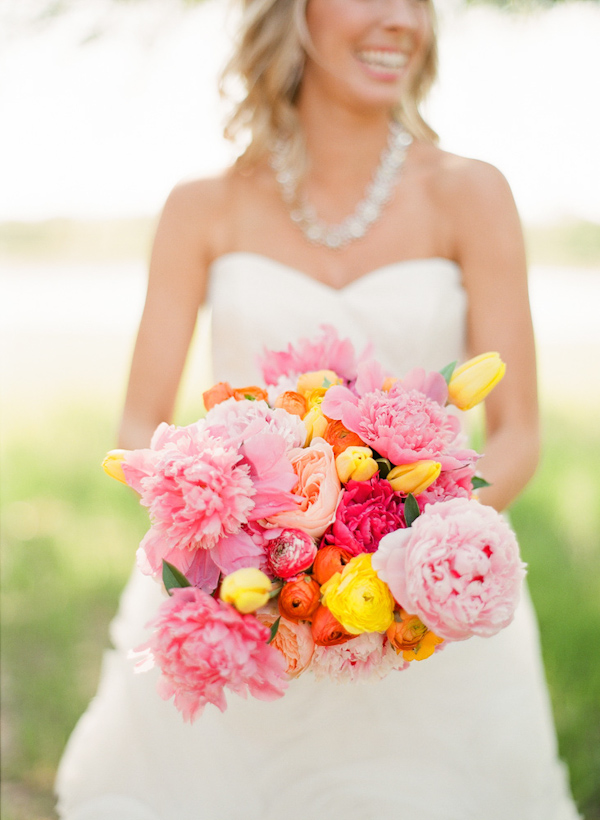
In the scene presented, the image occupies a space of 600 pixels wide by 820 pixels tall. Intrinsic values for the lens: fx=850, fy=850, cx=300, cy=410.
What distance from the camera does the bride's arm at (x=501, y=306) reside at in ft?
8.59

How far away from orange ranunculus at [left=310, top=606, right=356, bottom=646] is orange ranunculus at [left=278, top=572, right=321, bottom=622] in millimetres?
18

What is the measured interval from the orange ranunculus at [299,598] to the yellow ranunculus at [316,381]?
459 millimetres

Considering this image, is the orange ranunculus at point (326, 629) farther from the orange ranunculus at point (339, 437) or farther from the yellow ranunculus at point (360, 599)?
the orange ranunculus at point (339, 437)

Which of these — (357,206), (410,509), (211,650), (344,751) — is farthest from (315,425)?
(357,206)

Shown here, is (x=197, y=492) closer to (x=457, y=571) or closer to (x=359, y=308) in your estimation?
(x=457, y=571)

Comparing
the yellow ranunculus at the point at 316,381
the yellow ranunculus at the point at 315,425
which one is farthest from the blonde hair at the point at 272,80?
the yellow ranunculus at the point at 315,425

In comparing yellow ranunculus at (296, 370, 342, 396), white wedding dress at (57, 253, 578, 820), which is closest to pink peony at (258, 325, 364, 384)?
yellow ranunculus at (296, 370, 342, 396)

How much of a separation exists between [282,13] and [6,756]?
319 cm

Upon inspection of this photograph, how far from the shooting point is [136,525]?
18.7 feet

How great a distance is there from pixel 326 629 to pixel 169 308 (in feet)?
5.34

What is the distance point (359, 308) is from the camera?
2.75 m

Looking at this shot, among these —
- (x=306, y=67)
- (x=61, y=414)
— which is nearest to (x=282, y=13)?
(x=306, y=67)

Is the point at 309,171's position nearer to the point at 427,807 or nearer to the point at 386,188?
the point at 386,188

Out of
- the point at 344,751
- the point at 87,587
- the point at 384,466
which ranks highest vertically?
Result: the point at 384,466
